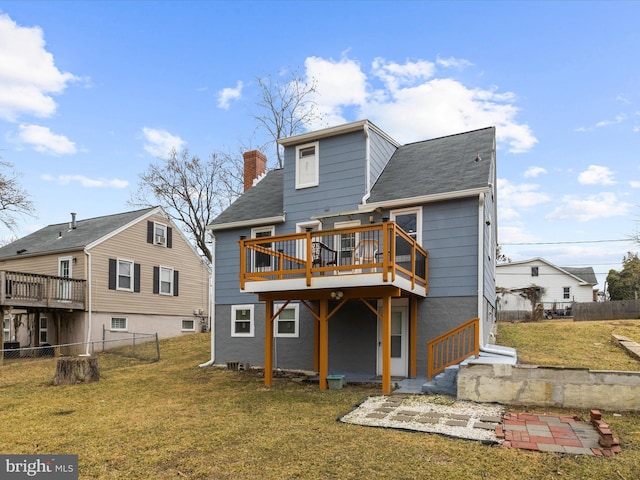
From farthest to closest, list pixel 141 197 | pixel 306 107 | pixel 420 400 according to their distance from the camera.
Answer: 1. pixel 141 197
2. pixel 306 107
3. pixel 420 400

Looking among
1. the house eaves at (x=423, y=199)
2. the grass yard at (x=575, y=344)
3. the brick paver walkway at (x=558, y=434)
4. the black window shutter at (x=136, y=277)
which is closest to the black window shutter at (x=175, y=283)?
the black window shutter at (x=136, y=277)

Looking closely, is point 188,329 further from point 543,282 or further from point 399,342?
point 543,282

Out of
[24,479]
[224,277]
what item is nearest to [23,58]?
[224,277]

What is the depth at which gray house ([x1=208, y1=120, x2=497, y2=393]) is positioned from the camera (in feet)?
33.5

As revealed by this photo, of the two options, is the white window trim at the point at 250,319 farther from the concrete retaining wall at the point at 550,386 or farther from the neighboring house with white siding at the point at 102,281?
the neighboring house with white siding at the point at 102,281

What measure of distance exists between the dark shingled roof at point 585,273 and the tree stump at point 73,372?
38590mm

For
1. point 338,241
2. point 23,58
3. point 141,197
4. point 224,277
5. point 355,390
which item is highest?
point 23,58

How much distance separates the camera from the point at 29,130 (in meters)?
20.2

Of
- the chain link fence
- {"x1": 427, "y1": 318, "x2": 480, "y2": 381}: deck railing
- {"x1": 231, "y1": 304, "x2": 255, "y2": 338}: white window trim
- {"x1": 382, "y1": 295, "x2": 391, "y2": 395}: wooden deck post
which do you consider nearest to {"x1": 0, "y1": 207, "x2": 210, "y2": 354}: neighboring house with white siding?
the chain link fence

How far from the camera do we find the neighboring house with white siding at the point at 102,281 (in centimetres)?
1862

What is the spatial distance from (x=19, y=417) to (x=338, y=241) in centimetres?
797

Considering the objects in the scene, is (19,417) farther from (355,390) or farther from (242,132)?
(242,132)

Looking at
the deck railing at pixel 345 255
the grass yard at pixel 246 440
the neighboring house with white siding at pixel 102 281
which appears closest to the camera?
the grass yard at pixel 246 440

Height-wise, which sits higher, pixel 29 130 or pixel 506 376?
pixel 29 130
